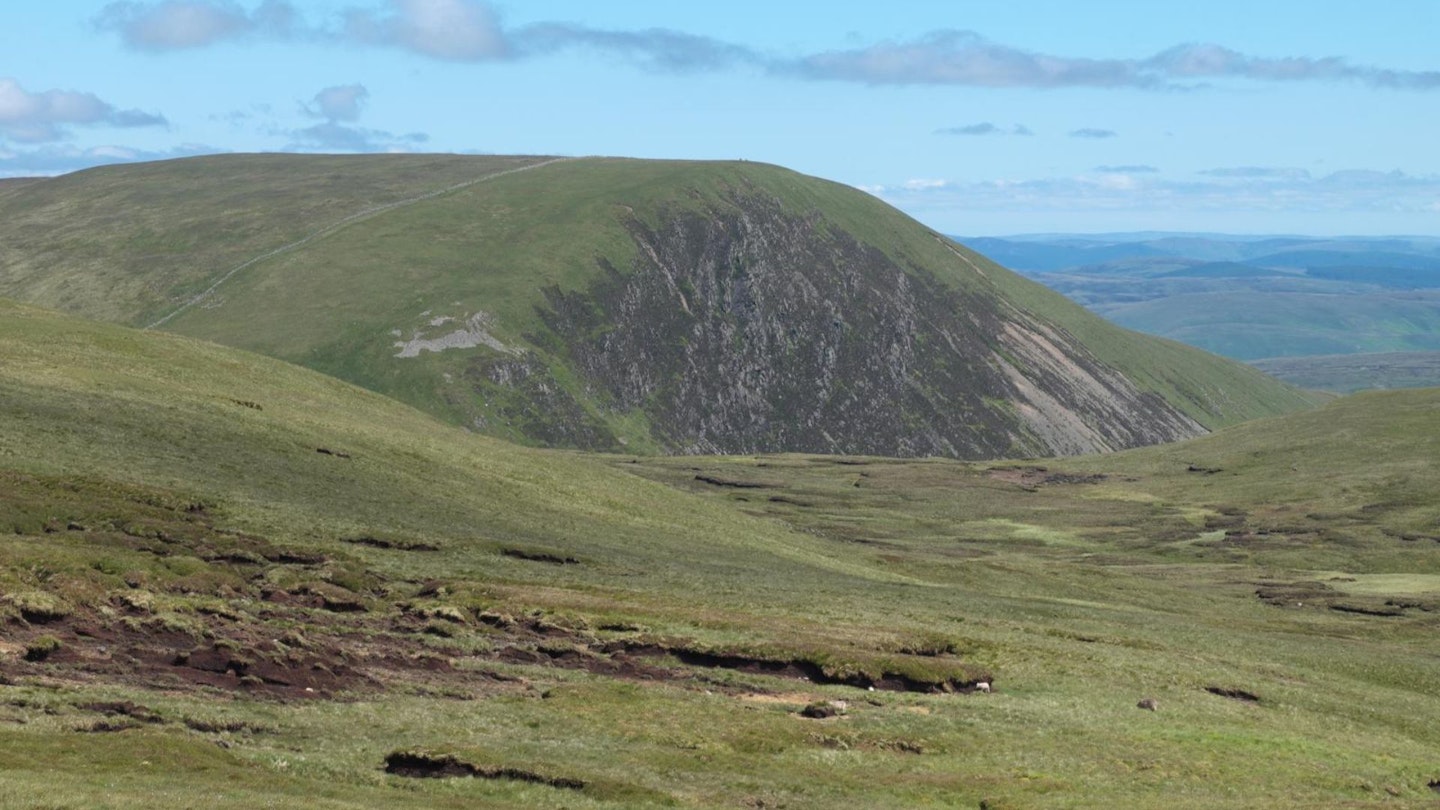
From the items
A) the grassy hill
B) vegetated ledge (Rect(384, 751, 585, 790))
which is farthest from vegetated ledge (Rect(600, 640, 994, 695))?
vegetated ledge (Rect(384, 751, 585, 790))

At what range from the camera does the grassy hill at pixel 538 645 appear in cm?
4266

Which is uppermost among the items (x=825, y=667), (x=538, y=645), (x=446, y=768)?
(x=446, y=768)

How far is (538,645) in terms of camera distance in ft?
210

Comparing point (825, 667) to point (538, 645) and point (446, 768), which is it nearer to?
point (538, 645)

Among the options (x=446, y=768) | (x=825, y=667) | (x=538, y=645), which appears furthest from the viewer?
(x=538, y=645)

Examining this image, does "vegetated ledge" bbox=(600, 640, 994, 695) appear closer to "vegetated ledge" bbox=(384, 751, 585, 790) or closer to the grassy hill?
the grassy hill

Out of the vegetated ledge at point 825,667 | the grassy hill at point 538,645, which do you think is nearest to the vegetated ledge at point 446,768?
the grassy hill at point 538,645

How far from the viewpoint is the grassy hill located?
4266cm

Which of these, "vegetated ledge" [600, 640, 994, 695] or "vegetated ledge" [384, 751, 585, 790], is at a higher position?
"vegetated ledge" [384, 751, 585, 790]

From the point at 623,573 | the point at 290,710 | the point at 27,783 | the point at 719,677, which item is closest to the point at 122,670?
the point at 290,710

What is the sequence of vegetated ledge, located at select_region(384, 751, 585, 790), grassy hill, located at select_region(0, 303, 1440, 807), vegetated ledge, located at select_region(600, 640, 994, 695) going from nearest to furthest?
vegetated ledge, located at select_region(384, 751, 585, 790)
grassy hill, located at select_region(0, 303, 1440, 807)
vegetated ledge, located at select_region(600, 640, 994, 695)

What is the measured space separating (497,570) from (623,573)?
8.93 meters

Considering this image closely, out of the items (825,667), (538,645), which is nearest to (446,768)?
(538,645)

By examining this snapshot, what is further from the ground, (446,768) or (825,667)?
(446,768)
